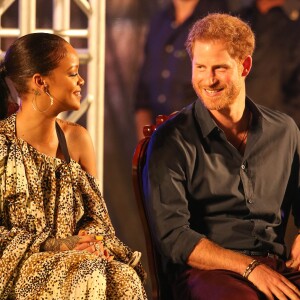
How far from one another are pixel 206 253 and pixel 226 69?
2.32 feet

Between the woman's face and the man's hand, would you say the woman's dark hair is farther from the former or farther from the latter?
the man's hand

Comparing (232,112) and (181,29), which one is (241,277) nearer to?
(232,112)

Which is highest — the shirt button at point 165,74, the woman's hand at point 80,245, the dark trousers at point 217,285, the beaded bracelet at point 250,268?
the shirt button at point 165,74

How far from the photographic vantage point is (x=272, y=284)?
10.2 feet

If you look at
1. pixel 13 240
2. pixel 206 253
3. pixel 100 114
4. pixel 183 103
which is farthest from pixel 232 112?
pixel 183 103

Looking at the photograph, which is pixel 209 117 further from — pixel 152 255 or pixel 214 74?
pixel 152 255

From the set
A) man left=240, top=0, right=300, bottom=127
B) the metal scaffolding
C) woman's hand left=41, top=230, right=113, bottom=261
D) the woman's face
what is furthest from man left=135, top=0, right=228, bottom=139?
woman's hand left=41, top=230, right=113, bottom=261

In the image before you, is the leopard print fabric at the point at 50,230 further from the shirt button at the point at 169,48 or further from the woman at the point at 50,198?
the shirt button at the point at 169,48

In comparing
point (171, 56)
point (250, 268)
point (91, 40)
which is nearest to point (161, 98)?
point (171, 56)

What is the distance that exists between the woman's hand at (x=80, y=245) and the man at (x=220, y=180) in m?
0.22

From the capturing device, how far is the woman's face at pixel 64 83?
3.50 metres

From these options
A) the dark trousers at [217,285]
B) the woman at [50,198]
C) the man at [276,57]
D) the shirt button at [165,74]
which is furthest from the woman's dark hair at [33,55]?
the man at [276,57]

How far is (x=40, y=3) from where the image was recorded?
5609 millimetres

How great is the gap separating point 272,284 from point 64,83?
3.75ft
